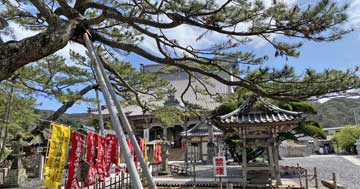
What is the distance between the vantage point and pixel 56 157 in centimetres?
417

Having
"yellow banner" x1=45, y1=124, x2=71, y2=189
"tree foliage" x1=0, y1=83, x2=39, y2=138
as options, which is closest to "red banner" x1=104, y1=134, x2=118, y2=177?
"yellow banner" x1=45, y1=124, x2=71, y2=189

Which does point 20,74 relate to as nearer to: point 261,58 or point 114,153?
point 114,153

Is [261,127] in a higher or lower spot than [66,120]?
lower

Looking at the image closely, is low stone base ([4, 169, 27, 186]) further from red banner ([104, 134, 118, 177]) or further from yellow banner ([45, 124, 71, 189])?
yellow banner ([45, 124, 71, 189])

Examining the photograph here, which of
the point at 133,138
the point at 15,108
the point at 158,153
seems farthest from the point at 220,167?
the point at 158,153

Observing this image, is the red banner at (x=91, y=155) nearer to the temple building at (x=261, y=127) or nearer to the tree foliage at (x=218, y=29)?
the tree foliage at (x=218, y=29)

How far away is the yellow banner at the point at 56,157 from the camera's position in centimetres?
402

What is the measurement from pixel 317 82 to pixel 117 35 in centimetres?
339

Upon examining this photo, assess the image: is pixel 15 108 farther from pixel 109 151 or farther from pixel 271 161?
pixel 271 161

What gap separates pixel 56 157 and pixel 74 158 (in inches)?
12.9

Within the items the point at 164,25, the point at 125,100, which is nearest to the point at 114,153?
the point at 125,100

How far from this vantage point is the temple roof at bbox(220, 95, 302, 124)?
27.6ft

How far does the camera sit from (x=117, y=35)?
5074mm

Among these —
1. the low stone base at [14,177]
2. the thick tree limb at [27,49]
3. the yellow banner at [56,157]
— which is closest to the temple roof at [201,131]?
the low stone base at [14,177]
